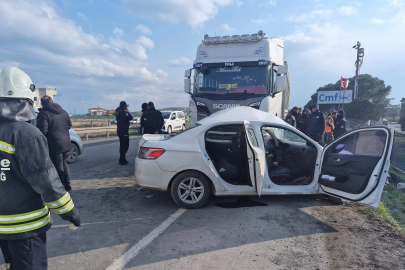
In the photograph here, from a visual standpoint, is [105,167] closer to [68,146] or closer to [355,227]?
[68,146]

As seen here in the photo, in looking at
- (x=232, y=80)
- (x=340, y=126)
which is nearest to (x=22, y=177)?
(x=232, y=80)

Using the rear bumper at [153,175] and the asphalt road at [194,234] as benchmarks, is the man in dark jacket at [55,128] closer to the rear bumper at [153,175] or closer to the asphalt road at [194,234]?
the asphalt road at [194,234]

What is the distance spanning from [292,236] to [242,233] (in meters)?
0.67

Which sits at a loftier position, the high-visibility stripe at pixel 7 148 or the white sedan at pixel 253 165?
the high-visibility stripe at pixel 7 148

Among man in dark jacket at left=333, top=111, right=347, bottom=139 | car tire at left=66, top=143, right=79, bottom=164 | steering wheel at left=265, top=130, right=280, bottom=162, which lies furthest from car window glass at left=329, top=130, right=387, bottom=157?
car tire at left=66, top=143, right=79, bottom=164

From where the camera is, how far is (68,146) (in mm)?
5230

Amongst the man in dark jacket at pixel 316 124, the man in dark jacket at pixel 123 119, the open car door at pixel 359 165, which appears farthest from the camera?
the man in dark jacket at pixel 316 124

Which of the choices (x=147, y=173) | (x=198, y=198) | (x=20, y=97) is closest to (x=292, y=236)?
(x=198, y=198)

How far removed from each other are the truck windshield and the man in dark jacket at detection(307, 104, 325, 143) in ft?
7.10

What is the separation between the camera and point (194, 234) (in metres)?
3.64

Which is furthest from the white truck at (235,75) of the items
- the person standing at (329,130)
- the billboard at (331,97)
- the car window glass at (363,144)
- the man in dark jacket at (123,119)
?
the billboard at (331,97)

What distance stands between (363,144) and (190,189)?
9.28ft

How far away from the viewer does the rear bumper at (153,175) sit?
4488 mm

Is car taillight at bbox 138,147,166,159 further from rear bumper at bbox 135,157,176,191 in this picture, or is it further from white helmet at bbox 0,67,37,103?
white helmet at bbox 0,67,37,103
